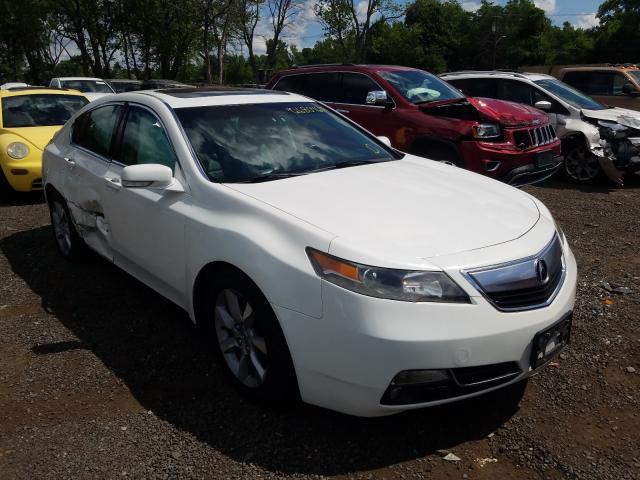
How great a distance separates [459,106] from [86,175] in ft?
14.4

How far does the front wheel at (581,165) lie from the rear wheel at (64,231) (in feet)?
22.5

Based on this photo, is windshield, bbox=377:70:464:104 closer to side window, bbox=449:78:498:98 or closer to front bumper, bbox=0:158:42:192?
side window, bbox=449:78:498:98

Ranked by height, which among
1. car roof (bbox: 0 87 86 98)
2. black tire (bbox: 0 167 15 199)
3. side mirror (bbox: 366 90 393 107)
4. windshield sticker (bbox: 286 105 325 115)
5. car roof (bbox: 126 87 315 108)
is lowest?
black tire (bbox: 0 167 15 199)

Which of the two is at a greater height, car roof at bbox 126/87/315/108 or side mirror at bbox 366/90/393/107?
car roof at bbox 126/87/315/108

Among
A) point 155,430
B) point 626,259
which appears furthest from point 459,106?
point 155,430

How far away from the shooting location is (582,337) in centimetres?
364

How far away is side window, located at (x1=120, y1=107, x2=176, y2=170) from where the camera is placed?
140 inches

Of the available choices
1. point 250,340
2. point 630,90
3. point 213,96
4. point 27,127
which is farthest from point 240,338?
point 630,90

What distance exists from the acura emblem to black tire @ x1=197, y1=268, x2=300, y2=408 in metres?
1.17

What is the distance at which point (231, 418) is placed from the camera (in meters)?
2.91

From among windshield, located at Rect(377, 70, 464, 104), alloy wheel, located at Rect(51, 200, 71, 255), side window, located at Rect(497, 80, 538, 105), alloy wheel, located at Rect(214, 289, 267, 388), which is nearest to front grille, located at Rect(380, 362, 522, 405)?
alloy wheel, located at Rect(214, 289, 267, 388)

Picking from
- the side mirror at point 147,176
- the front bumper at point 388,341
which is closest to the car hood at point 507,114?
the side mirror at point 147,176

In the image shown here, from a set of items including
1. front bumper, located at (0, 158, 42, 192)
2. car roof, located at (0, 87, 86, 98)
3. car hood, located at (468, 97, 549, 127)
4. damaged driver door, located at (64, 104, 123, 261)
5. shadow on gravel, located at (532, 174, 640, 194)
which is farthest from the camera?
car roof, located at (0, 87, 86, 98)

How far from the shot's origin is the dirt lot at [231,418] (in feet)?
8.41
